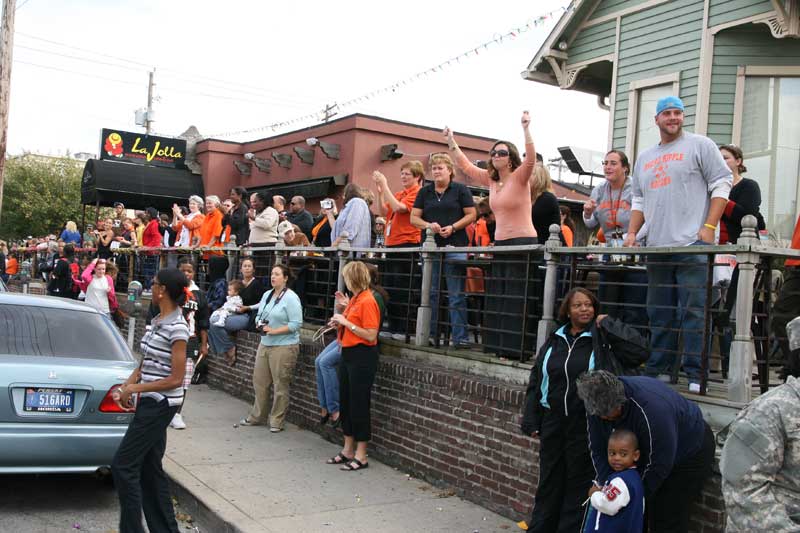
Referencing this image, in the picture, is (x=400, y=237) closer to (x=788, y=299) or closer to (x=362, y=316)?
(x=362, y=316)

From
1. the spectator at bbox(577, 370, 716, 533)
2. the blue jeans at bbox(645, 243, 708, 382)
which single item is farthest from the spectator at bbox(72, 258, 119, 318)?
the spectator at bbox(577, 370, 716, 533)

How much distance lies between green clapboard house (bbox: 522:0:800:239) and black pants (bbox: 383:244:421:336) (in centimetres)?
555

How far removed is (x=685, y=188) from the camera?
223 inches

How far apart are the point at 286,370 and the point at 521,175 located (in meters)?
4.01

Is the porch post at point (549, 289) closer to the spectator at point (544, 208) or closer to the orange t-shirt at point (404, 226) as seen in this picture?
the spectator at point (544, 208)

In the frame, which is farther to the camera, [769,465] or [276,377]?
[276,377]

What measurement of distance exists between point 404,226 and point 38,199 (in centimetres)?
4644

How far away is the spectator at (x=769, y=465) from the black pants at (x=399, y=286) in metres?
5.55

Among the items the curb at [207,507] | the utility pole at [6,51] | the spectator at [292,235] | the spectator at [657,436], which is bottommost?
the curb at [207,507]

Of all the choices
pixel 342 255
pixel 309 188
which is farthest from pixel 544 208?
pixel 309 188

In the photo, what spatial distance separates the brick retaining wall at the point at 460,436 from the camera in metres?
6.20

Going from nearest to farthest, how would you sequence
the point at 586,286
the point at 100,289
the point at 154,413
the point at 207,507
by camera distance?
the point at 154,413, the point at 207,507, the point at 586,286, the point at 100,289

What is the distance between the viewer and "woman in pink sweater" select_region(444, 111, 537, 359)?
6859 millimetres

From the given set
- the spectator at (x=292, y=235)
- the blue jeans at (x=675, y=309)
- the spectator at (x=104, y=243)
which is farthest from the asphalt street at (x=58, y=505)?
the spectator at (x=104, y=243)
